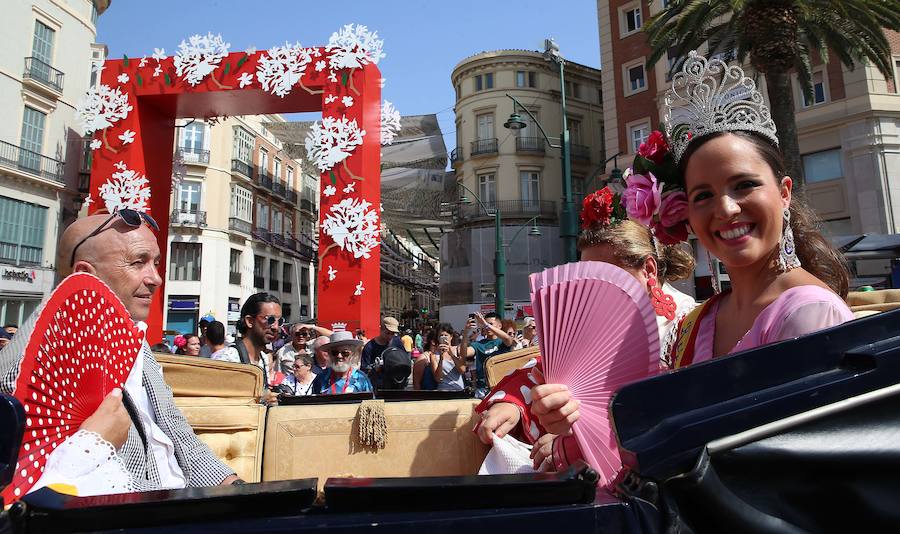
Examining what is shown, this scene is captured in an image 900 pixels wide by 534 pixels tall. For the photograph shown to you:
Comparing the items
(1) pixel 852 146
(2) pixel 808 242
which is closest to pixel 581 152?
(1) pixel 852 146

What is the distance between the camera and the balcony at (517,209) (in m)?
30.7

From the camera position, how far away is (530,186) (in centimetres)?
3153

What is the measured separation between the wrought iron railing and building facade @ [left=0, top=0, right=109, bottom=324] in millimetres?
6101

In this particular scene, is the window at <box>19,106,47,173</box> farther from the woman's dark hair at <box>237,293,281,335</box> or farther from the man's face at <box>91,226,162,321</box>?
the man's face at <box>91,226,162,321</box>

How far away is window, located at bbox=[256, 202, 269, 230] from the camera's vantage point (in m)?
36.4

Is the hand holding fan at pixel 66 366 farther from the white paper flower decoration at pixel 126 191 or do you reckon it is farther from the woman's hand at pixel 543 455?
the white paper flower decoration at pixel 126 191

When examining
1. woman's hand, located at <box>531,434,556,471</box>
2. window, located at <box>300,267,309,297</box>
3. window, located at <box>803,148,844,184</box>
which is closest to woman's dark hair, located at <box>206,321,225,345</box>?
woman's hand, located at <box>531,434,556,471</box>

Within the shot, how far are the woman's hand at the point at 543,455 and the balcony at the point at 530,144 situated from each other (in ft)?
101

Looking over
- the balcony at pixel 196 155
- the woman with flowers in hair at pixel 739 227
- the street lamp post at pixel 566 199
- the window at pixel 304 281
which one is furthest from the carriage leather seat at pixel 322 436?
the window at pixel 304 281

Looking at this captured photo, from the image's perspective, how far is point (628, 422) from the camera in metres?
0.90

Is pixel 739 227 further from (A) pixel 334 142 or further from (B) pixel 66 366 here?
(A) pixel 334 142

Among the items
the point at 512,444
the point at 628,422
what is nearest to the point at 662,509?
the point at 628,422

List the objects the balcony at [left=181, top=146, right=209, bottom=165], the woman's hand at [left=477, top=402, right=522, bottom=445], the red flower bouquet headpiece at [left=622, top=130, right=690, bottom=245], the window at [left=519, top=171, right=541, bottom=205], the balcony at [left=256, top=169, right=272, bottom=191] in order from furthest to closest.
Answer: the balcony at [left=256, top=169, right=272, bottom=191]
the balcony at [left=181, top=146, right=209, bottom=165]
the window at [left=519, top=171, right=541, bottom=205]
the woman's hand at [left=477, top=402, right=522, bottom=445]
the red flower bouquet headpiece at [left=622, top=130, right=690, bottom=245]

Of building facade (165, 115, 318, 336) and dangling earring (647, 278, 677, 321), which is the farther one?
building facade (165, 115, 318, 336)
